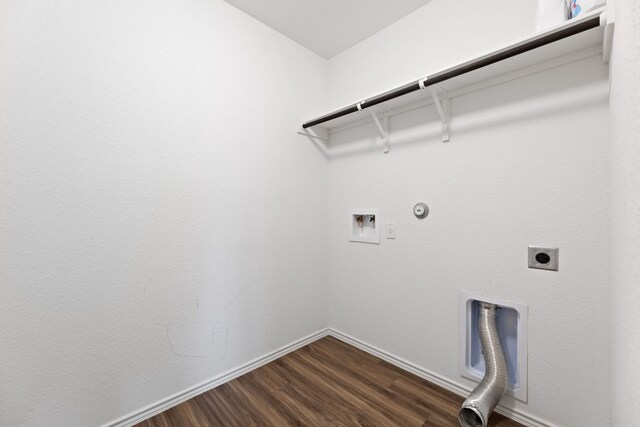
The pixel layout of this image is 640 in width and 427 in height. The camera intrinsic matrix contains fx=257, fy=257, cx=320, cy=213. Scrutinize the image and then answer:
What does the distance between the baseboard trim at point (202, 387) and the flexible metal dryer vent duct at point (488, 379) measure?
1.19 metres

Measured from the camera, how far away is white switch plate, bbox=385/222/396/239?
184 cm

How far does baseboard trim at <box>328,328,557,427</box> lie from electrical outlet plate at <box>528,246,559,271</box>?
2.49 ft

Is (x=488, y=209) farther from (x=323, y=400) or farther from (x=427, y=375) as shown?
(x=323, y=400)

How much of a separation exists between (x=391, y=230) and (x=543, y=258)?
2.74 feet

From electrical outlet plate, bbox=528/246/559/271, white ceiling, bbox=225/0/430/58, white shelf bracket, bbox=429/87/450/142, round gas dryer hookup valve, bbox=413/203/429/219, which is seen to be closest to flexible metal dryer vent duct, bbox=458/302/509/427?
electrical outlet plate, bbox=528/246/559/271

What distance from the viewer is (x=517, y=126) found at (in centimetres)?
134

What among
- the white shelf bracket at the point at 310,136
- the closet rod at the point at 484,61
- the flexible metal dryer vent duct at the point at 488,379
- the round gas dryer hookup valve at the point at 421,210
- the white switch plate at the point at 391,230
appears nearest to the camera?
the closet rod at the point at 484,61

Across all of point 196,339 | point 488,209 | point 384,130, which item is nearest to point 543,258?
point 488,209

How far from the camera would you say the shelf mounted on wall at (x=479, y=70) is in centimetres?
101

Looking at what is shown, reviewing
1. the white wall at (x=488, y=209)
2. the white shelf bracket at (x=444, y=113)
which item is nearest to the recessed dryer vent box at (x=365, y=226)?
the white wall at (x=488, y=209)

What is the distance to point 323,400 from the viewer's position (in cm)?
150

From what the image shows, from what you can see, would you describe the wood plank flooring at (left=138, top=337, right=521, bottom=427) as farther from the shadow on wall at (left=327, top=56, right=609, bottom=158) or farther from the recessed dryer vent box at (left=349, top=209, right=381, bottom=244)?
the shadow on wall at (left=327, top=56, right=609, bottom=158)

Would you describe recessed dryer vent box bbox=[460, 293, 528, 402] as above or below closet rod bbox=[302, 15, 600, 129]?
below

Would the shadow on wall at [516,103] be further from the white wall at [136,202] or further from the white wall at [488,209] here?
the white wall at [136,202]
